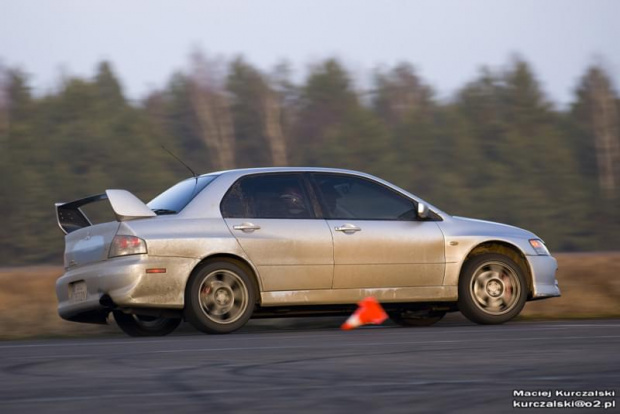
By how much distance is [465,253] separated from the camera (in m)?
11.1

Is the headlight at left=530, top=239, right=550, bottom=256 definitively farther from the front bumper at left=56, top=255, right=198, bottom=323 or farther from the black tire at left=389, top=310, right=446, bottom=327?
the front bumper at left=56, top=255, right=198, bottom=323

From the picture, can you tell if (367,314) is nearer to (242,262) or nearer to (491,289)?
(491,289)

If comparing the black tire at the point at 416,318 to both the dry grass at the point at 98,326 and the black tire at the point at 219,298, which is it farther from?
the black tire at the point at 219,298

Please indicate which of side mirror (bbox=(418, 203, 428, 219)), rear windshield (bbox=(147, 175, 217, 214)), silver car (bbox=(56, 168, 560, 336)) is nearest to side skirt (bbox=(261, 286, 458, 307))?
silver car (bbox=(56, 168, 560, 336))

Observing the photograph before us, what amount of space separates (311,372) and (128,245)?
362 centimetres

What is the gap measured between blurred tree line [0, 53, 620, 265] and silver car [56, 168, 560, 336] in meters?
51.7

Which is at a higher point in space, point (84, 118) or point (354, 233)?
point (84, 118)

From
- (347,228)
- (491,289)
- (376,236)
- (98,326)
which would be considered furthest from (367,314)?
(98,326)

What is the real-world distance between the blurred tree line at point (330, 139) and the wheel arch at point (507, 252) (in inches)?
2038

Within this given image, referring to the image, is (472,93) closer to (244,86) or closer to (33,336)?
(244,86)

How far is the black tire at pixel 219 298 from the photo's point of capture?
10188 millimetres

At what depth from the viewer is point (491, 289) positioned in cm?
1119

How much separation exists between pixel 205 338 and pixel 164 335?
158cm

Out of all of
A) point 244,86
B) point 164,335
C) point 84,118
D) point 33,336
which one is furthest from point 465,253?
point 244,86
